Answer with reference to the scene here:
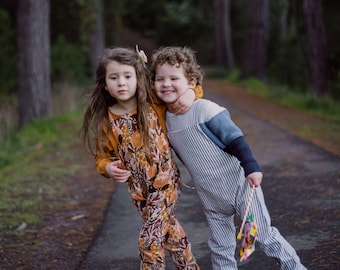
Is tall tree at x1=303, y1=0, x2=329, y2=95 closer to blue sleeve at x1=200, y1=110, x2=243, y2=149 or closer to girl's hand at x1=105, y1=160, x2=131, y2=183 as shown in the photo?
blue sleeve at x1=200, y1=110, x2=243, y2=149

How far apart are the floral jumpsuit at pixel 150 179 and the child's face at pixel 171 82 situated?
0.15 m

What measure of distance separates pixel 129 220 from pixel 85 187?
164cm

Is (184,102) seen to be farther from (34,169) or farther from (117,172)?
(34,169)

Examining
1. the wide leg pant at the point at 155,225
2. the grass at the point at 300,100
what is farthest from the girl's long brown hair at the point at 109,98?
the grass at the point at 300,100

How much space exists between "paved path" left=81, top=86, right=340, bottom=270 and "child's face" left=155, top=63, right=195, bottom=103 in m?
1.30

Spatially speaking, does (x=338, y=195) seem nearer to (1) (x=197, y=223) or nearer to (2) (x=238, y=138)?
(1) (x=197, y=223)

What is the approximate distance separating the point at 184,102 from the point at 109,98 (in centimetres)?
51

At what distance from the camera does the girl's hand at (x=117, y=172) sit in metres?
3.43

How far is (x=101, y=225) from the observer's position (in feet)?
17.9

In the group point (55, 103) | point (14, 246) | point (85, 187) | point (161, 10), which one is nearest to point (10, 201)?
point (85, 187)

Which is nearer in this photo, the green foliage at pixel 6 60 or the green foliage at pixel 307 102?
the green foliage at pixel 307 102

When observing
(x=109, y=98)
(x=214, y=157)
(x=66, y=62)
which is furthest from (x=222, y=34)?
(x=214, y=157)

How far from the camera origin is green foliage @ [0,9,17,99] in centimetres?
1897

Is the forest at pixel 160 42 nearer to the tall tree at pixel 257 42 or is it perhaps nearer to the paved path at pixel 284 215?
the tall tree at pixel 257 42
